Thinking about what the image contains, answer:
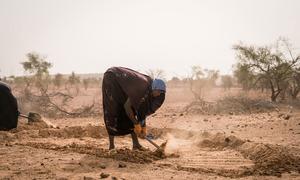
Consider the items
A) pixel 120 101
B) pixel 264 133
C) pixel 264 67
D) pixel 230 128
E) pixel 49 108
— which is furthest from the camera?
pixel 264 67

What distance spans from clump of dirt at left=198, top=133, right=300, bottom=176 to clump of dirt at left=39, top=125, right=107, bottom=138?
3.23 m

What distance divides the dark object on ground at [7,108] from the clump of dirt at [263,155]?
13.2ft

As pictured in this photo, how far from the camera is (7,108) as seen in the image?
8.66 meters

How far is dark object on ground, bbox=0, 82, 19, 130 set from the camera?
8578 mm

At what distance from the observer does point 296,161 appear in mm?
6203

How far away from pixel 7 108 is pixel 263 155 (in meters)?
5.27

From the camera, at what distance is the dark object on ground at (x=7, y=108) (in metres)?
8.58

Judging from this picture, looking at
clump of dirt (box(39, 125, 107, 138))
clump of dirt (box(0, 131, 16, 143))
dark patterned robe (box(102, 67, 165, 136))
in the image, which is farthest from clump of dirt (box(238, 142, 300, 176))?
clump of dirt (box(0, 131, 16, 143))

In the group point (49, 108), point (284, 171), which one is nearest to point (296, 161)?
point (284, 171)

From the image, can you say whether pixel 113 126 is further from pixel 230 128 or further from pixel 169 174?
pixel 230 128

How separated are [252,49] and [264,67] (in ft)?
4.44

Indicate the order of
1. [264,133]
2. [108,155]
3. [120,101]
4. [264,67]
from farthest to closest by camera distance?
1. [264,67]
2. [264,133]
3. [120,101]
4. [108,155]

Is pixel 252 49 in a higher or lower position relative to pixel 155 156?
higher

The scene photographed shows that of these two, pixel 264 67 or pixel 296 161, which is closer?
pixel 296 161
